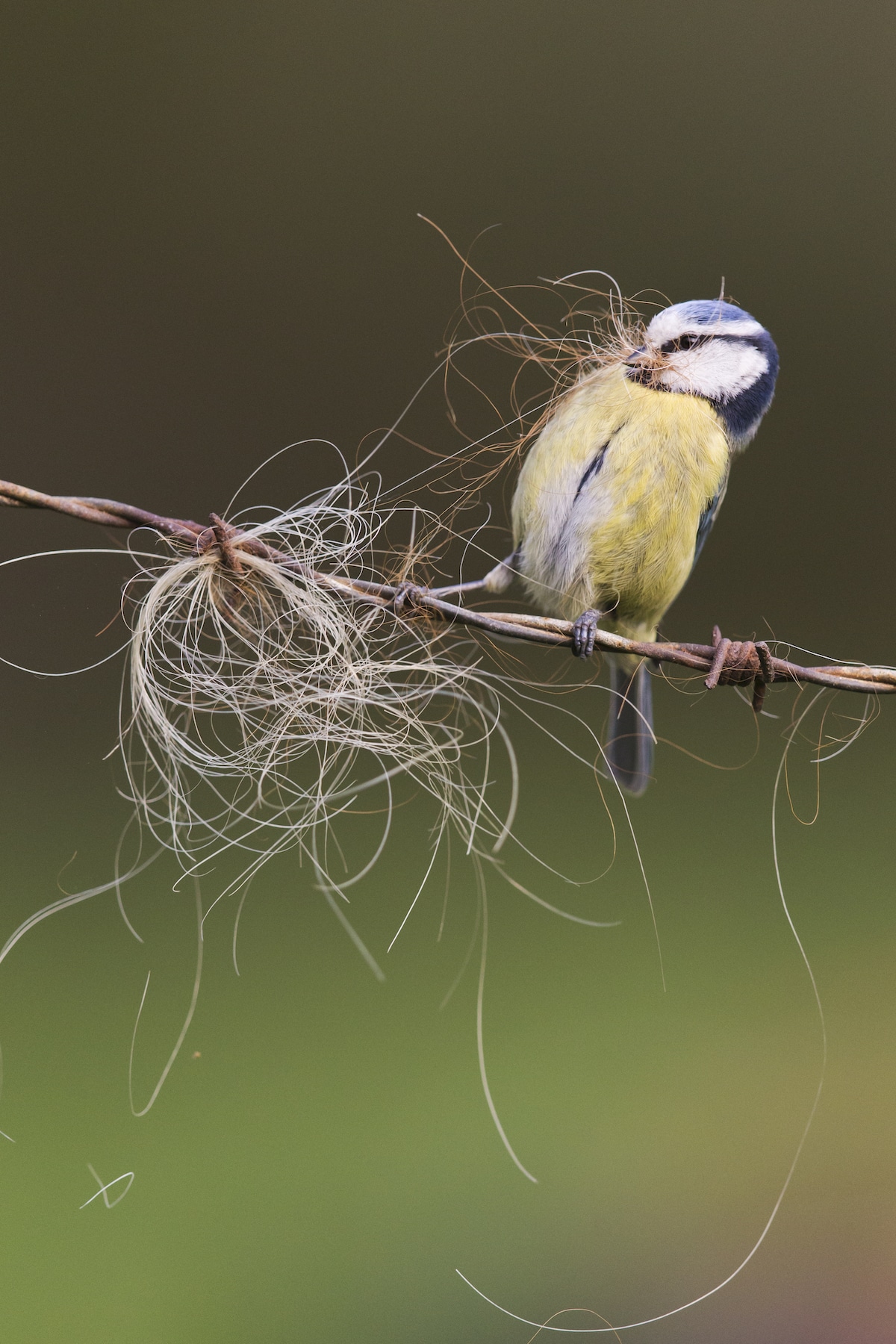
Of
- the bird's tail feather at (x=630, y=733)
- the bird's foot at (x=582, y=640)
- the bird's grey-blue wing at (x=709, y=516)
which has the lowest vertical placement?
the bird's tail feather at (x=630, y=733)

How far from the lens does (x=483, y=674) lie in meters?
0.52

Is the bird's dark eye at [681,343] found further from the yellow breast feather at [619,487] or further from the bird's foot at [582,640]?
the bird's foot at [582,640]

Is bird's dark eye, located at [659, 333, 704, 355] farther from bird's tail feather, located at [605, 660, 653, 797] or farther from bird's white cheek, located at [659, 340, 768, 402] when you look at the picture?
bird's tail feather, located at [605, 660, 653, 797]

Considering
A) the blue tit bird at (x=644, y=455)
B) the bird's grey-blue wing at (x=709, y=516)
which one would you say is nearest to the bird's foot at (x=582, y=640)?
the blue tit bird at (x=644, y=455)

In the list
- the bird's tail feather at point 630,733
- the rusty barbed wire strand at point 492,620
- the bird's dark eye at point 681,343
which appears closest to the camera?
the rusty barbed wire strand at point 492,620

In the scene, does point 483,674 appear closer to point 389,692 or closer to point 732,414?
point 389,692

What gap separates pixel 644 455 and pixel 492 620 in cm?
18

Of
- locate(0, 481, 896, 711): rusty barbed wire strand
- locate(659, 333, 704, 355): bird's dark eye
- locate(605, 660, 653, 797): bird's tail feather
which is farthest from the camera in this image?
locate(605, 660, 653, 797): bird's tail feather

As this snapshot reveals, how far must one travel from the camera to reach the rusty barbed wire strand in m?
0.40

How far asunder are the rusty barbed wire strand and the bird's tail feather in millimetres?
274

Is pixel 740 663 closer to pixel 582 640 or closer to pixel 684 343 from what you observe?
pixel 582 640

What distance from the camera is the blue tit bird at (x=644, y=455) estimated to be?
1.74 feet

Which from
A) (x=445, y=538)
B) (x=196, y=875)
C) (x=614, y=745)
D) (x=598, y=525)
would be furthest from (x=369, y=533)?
(x=614, y=745)

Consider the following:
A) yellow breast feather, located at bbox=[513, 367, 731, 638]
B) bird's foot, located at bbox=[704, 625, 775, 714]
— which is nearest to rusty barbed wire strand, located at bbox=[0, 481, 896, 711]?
bird's foot, located at bbox=[704, 625, 775, 714]
